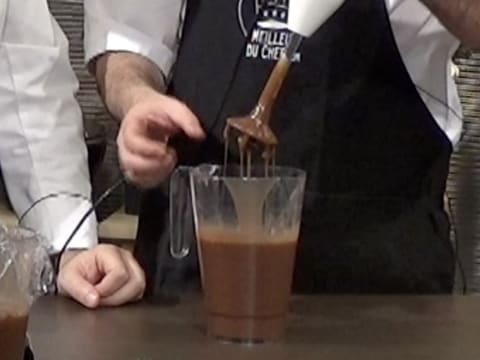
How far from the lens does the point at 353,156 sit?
1295mm

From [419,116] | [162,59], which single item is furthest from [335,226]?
[162,59]

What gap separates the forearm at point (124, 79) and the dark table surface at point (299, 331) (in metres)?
0.23

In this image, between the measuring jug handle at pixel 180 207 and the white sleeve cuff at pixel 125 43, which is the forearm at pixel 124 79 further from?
the measuring jug handle at pixel 180 207

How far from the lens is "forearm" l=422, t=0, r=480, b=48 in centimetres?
116

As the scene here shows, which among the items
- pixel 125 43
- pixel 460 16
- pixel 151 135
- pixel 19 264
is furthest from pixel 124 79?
pixel 19 264

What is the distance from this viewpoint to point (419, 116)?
1.30 metres

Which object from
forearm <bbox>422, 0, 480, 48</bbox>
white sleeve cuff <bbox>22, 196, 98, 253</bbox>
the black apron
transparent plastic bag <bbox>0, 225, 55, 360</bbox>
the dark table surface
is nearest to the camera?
transparent plastic bag <bbox>0, 225, 55, 360</bbox>

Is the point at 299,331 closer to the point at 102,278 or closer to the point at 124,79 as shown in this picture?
the point at 102,278

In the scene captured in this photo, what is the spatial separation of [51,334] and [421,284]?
1.49 ft

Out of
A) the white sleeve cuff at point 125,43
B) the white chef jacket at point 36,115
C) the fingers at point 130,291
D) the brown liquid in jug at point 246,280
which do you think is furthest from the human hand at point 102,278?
the white chef jacket at point 36,115

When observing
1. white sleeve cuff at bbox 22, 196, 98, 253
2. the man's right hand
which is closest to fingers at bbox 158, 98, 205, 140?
the man's right hand

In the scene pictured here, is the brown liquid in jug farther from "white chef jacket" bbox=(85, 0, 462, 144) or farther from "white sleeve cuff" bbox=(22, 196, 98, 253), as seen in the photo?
"white sleeve cuff" bbox=(22, 196, 98, 253)

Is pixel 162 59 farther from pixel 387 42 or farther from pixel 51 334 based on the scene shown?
pixel 51 334

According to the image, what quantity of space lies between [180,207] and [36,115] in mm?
Result: 576
